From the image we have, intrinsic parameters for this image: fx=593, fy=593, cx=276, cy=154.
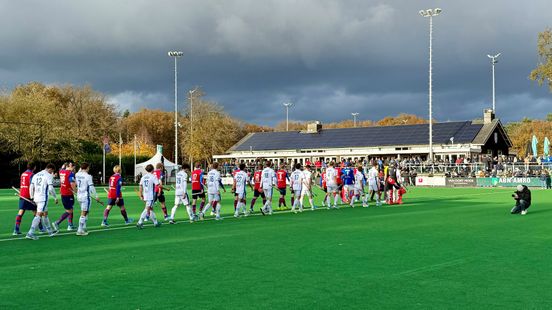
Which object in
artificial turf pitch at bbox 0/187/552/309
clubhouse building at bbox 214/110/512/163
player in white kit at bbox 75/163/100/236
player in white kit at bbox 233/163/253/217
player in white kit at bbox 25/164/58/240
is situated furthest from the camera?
clubhouse building at bbox 214/110/512/163

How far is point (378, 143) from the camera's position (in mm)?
67562

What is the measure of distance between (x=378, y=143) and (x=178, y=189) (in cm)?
5140

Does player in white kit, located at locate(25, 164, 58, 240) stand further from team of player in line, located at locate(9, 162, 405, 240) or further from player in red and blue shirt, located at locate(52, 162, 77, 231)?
player in red and blue shirt, located at locate(52, 162, 77, 231)

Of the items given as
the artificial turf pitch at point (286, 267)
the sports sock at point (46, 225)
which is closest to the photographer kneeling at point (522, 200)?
the artificial turf pitch at point (286, 267)

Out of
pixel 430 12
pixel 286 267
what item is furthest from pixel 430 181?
pixel 286 267

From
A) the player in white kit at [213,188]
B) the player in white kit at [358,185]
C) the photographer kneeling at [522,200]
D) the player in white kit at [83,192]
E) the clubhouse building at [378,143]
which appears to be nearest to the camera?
the player in white kit at [83,192]

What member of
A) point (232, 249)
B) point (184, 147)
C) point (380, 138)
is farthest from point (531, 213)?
point (184, 147)

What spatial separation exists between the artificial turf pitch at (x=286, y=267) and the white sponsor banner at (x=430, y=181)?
1277 inches

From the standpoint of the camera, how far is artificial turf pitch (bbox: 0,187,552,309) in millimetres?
7586

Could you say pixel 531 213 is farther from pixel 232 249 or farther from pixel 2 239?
pixel 2 239

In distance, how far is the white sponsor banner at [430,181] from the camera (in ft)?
162

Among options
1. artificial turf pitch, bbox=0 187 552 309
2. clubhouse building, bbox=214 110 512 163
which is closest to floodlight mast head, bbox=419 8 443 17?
clubhouse building, bbox=214 110 512 163

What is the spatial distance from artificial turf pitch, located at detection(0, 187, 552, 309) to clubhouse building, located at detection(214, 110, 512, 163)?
46.2 m

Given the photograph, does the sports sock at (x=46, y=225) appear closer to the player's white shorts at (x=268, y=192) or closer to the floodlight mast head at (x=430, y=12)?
the player's white shorts at (x=268, y=192)
